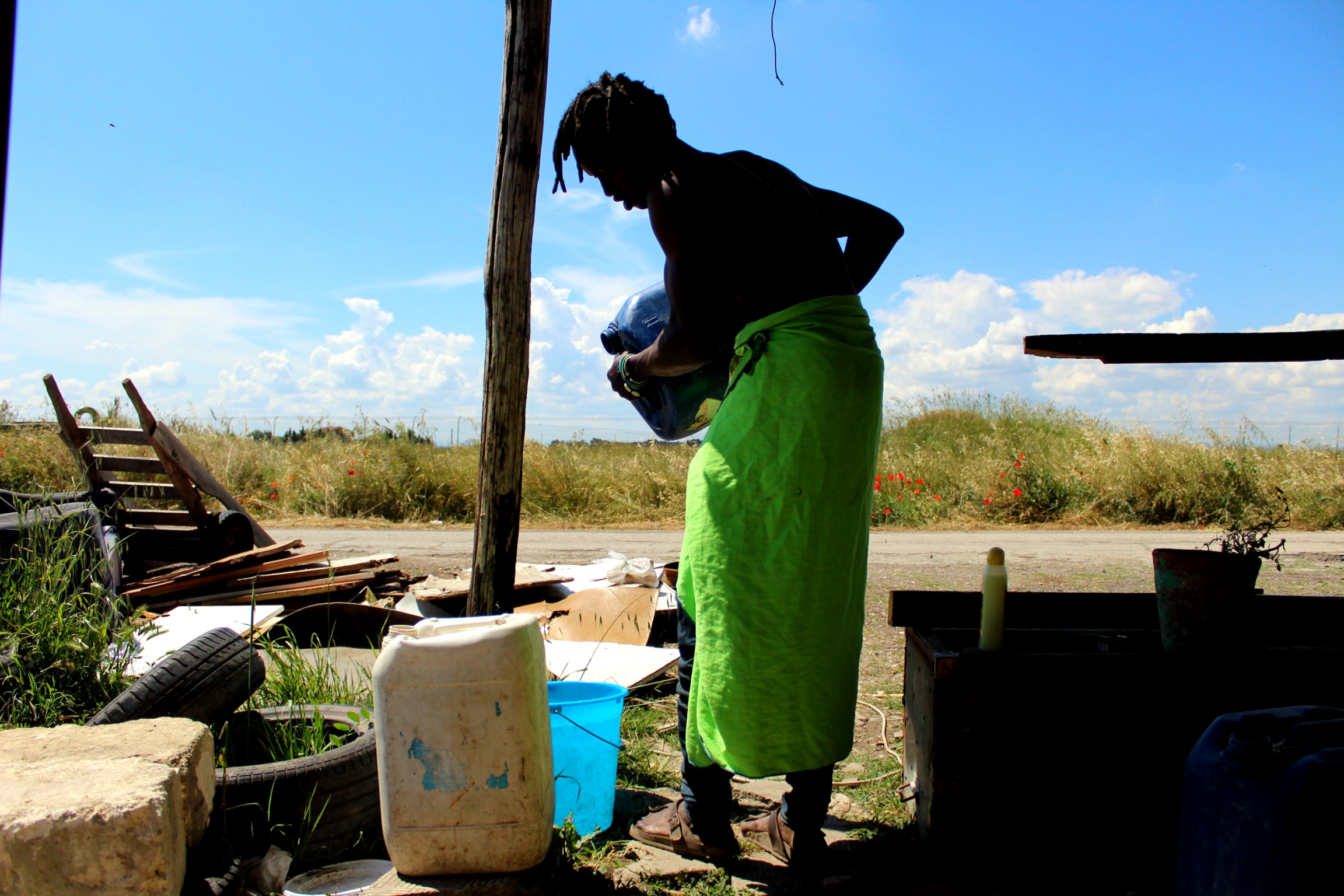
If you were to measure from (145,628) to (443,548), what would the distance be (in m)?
5.67

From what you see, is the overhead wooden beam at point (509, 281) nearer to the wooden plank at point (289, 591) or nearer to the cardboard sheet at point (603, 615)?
the cardboard sheet at point (603, 615)

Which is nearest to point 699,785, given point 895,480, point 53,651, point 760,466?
point 760,466

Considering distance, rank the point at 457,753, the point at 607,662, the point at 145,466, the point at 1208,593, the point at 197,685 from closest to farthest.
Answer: the point at 457,753
the point at 1208,593
the point at 197,685
the point at 607,662
the point at 145,466

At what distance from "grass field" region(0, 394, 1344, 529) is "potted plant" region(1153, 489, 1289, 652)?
916cm

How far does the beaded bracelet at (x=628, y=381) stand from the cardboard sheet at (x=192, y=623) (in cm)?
209

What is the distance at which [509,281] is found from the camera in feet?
11.3

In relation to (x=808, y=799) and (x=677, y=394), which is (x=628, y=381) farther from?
(x=808, y=799)

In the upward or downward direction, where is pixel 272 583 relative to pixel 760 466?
downward

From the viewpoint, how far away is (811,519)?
76.1 inches

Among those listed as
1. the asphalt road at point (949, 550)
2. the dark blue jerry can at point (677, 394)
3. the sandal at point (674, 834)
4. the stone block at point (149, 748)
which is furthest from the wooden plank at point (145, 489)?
the sandal at point (674, 834)

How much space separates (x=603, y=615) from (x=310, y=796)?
217 cm

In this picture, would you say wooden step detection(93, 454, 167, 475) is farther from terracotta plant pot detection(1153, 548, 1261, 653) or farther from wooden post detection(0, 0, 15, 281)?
terracotta plant pot detection(1153, 548, 1261, 653)

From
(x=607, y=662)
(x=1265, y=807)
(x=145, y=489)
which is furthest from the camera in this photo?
(x=145, y=489)

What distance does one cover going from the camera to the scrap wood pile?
4.70m
